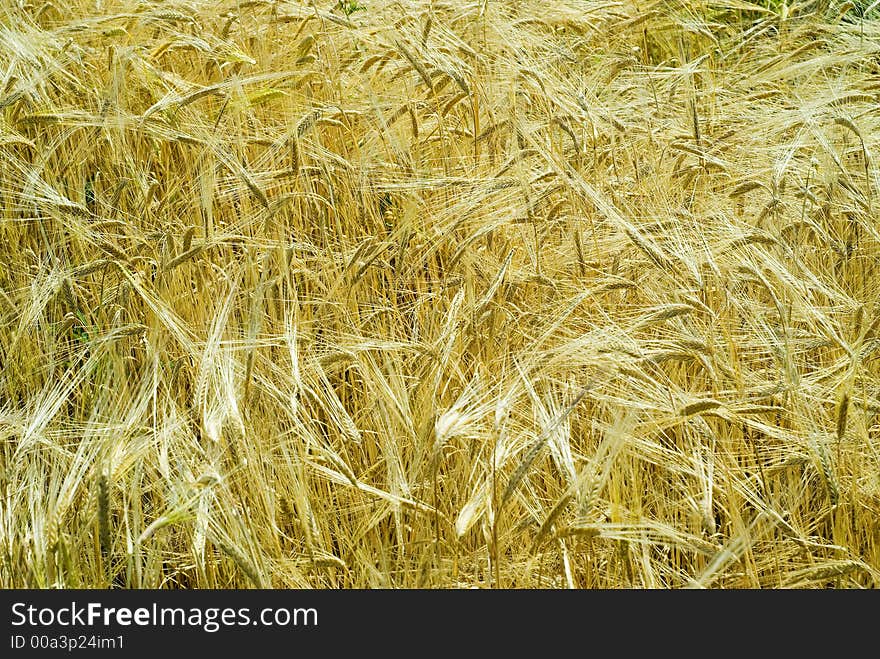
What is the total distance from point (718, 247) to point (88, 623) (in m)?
1.27

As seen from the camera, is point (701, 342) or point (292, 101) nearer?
point (701, 342)

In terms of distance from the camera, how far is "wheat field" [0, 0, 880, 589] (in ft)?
4.44

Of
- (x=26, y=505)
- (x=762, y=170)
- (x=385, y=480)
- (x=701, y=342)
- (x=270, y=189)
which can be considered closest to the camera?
(x=26, y=505)

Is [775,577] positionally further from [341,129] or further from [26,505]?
[341,129]

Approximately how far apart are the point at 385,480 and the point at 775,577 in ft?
2.24

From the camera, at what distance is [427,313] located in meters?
1.85

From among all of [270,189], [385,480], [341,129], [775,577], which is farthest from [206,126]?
[775,577]

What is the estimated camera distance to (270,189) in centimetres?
222


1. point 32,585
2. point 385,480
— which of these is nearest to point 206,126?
point 385,480

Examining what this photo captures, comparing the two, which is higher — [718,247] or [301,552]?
[718,247]

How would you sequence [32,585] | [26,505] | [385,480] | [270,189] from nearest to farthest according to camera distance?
1. [32,585]
2. [26,505]
3. [385,480]
4. [270,189]

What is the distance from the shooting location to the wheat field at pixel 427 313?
1.35m

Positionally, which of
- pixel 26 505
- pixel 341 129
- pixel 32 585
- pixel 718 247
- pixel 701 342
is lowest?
pixel 32 585

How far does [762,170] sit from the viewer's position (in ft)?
6.58
